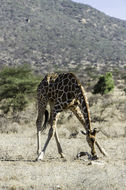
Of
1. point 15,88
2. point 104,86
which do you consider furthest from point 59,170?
point 104,86

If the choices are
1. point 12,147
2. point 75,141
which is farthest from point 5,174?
point 75,141

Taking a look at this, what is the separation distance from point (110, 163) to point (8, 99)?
14.7 metres

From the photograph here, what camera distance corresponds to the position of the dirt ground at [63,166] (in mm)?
6547

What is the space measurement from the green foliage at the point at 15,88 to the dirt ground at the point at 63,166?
7.72m

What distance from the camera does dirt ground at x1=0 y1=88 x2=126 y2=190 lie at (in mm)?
6547

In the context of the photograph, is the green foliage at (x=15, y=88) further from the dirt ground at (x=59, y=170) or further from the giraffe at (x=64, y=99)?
the giraffe at (x=64, y=99)

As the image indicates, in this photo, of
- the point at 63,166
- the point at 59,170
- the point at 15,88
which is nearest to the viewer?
the point at 59,170

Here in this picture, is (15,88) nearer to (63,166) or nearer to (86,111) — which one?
(86,111)

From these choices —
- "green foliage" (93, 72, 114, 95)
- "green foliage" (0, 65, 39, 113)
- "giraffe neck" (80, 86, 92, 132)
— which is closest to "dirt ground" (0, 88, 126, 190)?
"giraffe neck" (80, 86, 92, 132)

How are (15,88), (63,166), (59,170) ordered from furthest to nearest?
(15,88) < (63,166) < (59,170)

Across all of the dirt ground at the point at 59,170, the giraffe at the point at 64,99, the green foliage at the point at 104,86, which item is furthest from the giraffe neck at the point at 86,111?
the green foliage at the point at 104,86

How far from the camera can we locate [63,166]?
330 inches

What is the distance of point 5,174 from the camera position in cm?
738

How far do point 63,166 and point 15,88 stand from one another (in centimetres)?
1569
